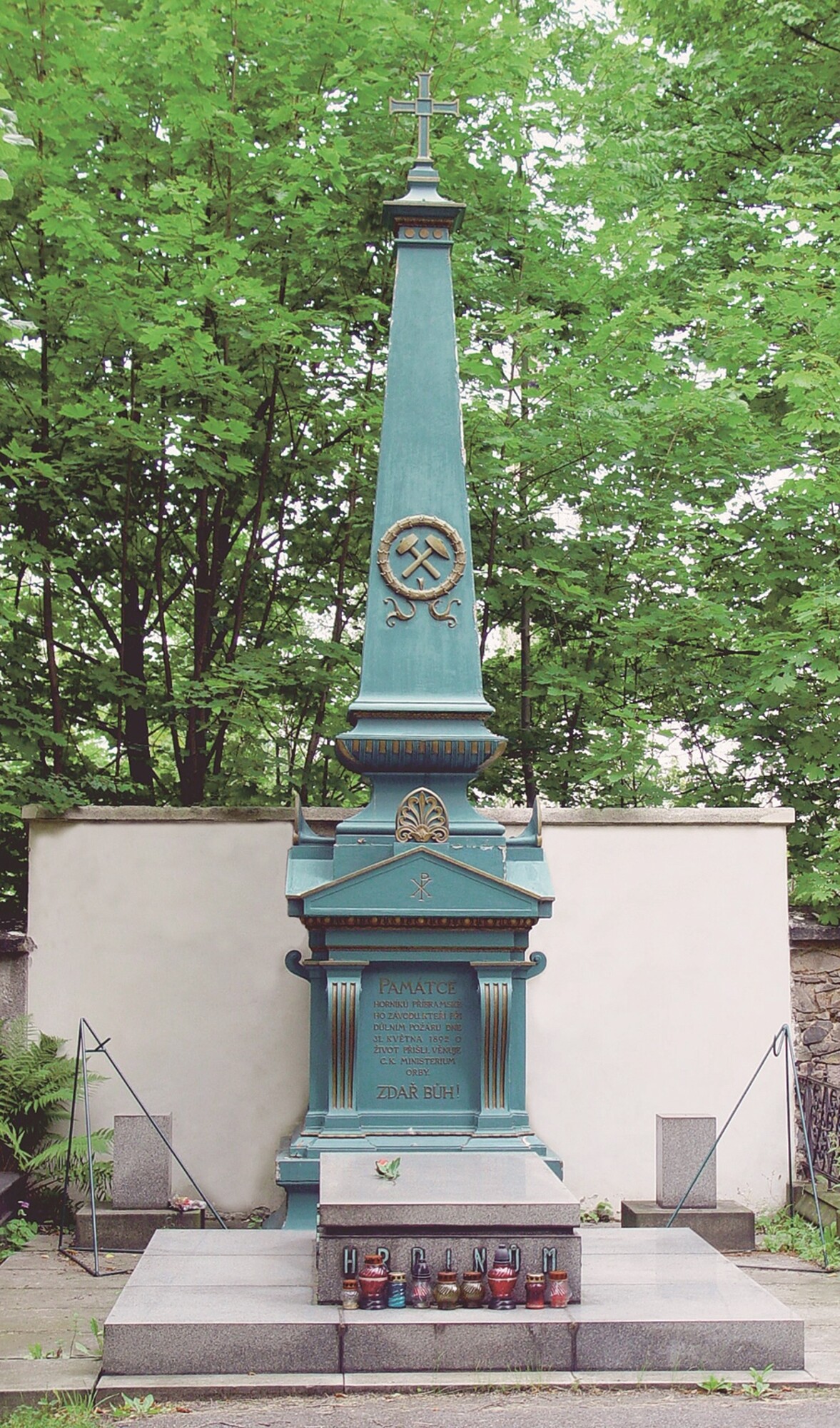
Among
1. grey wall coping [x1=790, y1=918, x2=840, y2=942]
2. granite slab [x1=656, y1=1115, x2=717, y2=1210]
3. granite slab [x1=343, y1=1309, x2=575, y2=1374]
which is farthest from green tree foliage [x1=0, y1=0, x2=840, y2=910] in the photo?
granite slab [x1=343, y1=1309, x2=575, y2=1374]

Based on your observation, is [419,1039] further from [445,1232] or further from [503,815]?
[503,815]

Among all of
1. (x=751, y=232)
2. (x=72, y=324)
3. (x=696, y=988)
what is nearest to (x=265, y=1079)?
(x=696, y=988)

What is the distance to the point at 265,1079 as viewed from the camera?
29.4 ft

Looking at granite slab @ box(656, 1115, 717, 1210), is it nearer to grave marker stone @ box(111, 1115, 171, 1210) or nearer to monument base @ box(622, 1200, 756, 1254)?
monument base @ box(622, 1200, 756, 1254)

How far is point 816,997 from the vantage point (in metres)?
9.33

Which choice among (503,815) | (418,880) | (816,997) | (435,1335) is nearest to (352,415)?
(503,815)

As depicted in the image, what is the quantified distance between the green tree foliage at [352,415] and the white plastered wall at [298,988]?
2.05ft

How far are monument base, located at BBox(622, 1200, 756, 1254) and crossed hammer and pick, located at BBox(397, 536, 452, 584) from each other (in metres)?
3.68

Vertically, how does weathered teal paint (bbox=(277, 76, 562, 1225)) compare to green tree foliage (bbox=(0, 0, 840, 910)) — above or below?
below

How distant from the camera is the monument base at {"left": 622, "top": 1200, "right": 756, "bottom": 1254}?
25.4ft

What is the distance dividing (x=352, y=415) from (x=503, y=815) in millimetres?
2955

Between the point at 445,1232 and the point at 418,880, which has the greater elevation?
the point at 418,880

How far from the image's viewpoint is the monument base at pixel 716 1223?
25.4ft

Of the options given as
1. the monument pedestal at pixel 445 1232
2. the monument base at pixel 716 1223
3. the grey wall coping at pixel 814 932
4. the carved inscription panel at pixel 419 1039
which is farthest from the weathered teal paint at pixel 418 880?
the grey wall coping at pixel 814 932
